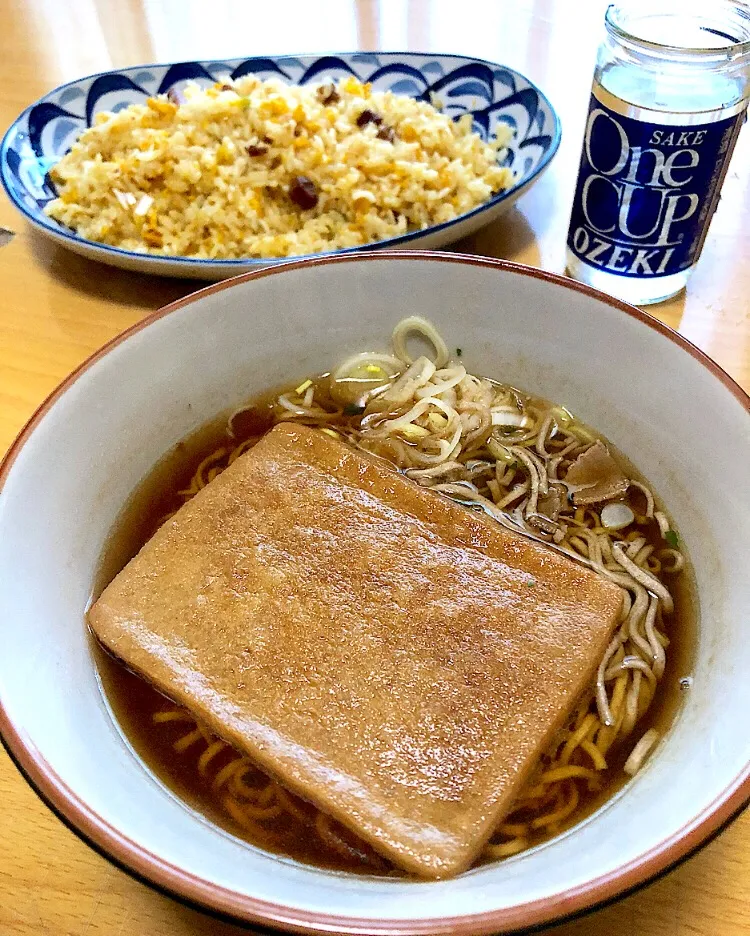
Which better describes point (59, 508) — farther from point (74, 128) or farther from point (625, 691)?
point (74, 128)

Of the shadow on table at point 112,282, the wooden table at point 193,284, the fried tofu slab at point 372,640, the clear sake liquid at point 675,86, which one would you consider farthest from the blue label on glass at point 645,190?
the shadow on table at point 112,282

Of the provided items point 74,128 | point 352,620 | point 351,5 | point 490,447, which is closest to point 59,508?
point 352,620

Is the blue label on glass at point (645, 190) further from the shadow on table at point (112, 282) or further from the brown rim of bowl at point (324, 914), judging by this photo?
the brown rim of bowl at point (324, 914)

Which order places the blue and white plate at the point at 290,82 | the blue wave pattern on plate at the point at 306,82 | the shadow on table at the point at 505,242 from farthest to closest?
1. the blue wave pattern on plate at the point at 306,82
2. the shadow on table at the point at 505,242
3. the blue and white plate at the point at 290,82

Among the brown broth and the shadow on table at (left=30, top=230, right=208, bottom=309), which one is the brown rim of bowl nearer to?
the brown broth

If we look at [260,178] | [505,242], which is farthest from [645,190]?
[260,178]

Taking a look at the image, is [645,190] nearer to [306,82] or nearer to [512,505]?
[512,505]
